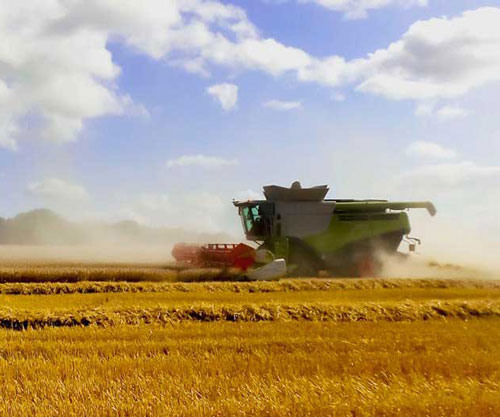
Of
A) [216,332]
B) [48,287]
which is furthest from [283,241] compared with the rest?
[216,332]

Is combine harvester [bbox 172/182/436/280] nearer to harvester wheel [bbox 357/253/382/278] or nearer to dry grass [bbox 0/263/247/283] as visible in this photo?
harvester wheel [bbox 357/253/382/278]

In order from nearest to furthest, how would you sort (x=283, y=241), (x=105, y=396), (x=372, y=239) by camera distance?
(x=105, y=396), (x=283, y=241), (x=372, y=239)

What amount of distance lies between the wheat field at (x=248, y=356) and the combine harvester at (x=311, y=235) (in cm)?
466

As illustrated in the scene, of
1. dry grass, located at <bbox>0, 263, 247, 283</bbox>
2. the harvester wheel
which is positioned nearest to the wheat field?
dry grass, located at <bbox>0, 263, 247, 283</bbox>

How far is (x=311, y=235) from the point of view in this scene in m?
18.8

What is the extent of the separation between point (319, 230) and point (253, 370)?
489 inches

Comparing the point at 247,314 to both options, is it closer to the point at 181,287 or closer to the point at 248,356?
the point at 248,356

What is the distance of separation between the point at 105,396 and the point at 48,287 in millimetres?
9757

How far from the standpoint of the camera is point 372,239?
19562mm

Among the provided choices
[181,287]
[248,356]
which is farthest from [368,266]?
[248,356]

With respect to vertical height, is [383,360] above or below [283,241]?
below

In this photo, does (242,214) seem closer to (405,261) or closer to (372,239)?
(372,239)

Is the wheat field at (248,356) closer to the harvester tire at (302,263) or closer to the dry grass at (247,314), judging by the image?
the dry grass at (247,314)

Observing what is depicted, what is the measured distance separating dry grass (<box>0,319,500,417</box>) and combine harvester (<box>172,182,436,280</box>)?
28.5 feet
